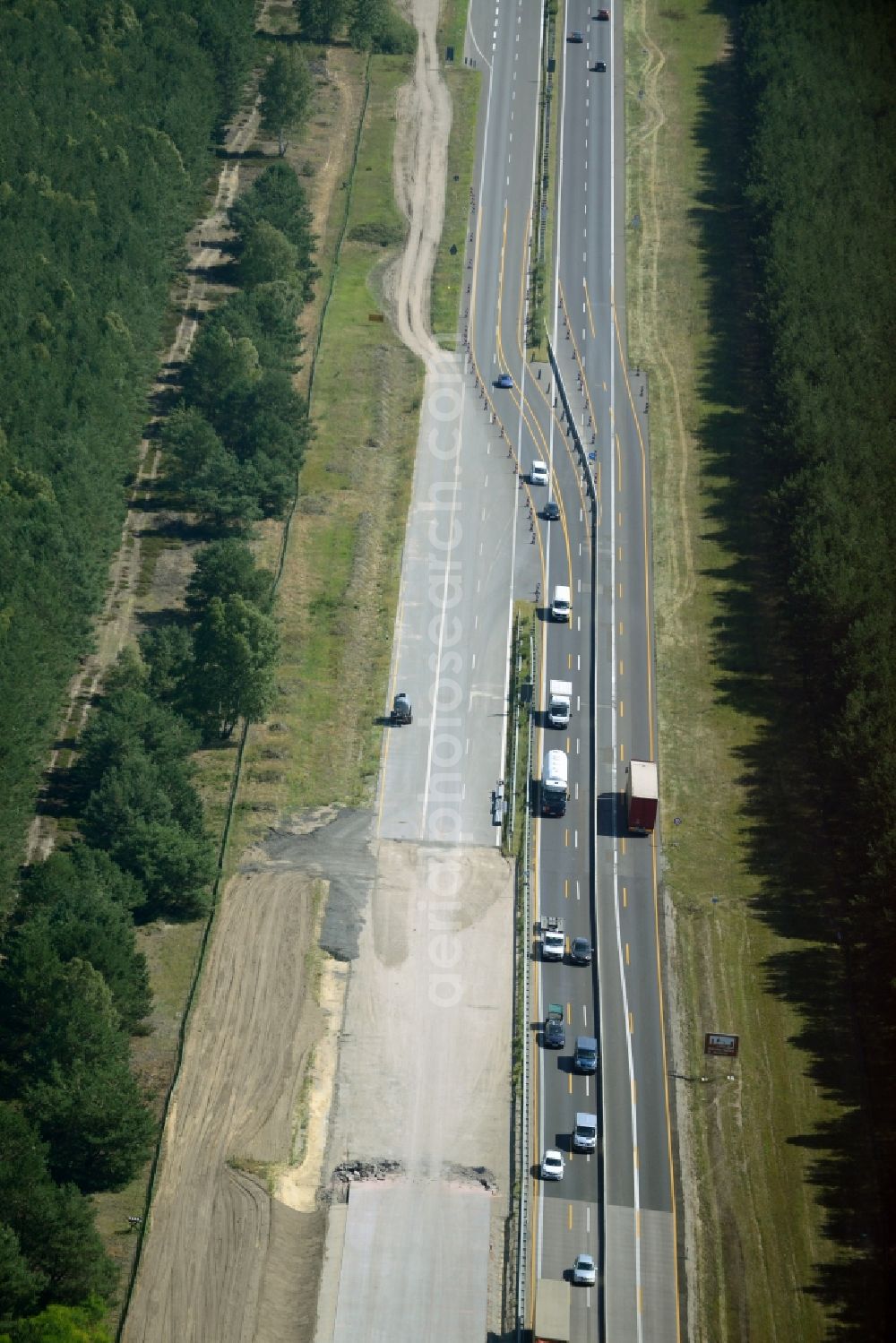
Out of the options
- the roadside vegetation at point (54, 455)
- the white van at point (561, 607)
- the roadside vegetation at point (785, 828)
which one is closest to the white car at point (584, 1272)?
the roadside vegetation at point (785, 828)

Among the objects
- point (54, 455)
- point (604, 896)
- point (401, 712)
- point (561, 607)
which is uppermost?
point (54, 455)

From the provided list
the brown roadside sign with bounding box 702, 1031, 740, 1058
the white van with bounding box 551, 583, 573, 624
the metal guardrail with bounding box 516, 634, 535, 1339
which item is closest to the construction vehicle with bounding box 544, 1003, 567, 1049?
the metal guardrail with bounding box 516, 634, 535, 1339

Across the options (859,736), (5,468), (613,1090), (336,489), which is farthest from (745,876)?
(5,468)

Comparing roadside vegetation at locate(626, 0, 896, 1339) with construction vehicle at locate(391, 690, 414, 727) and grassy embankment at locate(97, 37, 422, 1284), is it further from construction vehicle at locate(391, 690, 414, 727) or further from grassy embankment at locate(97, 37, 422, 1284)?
grassy embankment at locate(97, 37, 422, 1284)

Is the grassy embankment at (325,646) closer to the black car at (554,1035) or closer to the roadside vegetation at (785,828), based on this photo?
the roadside vegetation at (785,828)

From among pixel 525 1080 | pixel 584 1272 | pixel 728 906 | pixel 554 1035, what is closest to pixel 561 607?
pixel 728 906

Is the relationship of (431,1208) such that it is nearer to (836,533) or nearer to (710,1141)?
(710,1141)

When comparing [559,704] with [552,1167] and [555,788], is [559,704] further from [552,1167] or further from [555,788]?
[552,1167]
